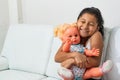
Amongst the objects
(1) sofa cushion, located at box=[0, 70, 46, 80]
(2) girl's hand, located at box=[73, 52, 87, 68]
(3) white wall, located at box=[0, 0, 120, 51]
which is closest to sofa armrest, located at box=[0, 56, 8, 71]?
(1) sofa cushion, located at box=[0, 70, 46, 80]

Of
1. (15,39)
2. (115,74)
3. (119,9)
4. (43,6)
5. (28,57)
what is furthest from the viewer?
(43,6)

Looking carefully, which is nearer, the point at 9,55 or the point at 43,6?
the point at 9,55

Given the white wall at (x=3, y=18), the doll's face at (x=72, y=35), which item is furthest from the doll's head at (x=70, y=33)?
the white wall at (x=3, y=18)

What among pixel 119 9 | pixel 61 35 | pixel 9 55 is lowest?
pixel 9 55

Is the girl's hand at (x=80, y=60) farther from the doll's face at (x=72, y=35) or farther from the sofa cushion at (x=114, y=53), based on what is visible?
the sofa cushion at (x=114, y=53)

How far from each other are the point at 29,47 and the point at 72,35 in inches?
28.5

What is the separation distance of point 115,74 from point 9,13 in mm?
1720

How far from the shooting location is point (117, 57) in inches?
62.7

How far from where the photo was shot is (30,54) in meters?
2.10

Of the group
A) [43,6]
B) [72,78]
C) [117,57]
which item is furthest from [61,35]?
[43,6]

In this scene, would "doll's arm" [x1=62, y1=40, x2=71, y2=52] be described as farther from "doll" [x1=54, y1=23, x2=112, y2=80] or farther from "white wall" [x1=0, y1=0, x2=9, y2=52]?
"white wall" [x1=0, y1=0, x2=9, y2=52]

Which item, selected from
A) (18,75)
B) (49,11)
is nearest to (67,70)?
(18,75)

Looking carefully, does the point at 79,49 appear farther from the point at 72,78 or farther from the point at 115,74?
the point at 115,74

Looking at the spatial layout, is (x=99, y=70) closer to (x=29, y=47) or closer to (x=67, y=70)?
(x=67, y=70)
